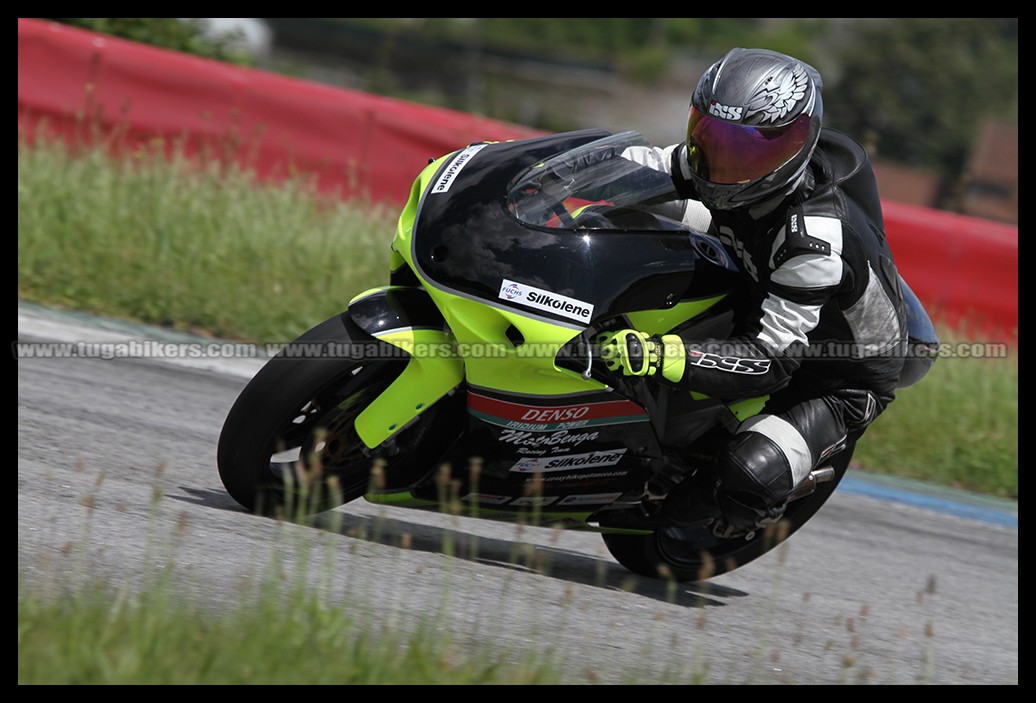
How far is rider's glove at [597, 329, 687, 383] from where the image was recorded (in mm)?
3570

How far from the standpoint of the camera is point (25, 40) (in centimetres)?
902

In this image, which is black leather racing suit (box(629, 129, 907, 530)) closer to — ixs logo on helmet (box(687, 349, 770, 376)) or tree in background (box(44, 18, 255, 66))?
ixs logo on helmet (box(687, 349, 770, 376))

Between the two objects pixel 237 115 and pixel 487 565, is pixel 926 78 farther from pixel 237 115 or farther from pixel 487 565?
pixel 487 565

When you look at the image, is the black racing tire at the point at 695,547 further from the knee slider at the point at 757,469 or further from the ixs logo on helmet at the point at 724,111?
the ixs logo on helmet at the point at 724,111

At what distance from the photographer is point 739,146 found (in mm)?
3559

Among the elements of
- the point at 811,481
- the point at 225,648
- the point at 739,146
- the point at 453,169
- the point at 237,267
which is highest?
the point at 739,146

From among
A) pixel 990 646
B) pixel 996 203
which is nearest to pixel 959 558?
pixel 990 646

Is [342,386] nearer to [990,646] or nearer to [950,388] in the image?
[990,646]

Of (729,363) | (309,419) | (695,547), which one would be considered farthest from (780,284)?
(309,419)

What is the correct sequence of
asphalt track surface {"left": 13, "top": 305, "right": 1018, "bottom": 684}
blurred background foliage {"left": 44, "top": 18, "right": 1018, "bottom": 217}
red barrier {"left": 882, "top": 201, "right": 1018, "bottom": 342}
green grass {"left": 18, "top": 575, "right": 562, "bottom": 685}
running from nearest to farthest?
green grass {"left": 18, "top": 575, "right": 562, "bottom": 685} < asphalt track surface {"left": 13, "top": 305, "right": 1018, "bottom": 684} < red barrier {"left": 882, "top": 201, "right": 1018, "bottom": 342} < blurred background foliage {"left": 44, "top": 18, "right": 1018, "bottom": 217}

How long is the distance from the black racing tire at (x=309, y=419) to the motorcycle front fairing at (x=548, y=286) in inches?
3.9

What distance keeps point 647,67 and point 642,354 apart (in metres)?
41.0

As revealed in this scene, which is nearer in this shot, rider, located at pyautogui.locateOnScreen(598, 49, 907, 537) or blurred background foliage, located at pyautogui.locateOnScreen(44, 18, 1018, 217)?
rider, located at pyautogui.locateOnScreen(598, 49, 907, 537)

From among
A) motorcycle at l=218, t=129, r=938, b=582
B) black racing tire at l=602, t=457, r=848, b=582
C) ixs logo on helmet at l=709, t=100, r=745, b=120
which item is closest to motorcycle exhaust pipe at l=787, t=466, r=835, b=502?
motorcycle at l=218, t=129, r=938, b=582
